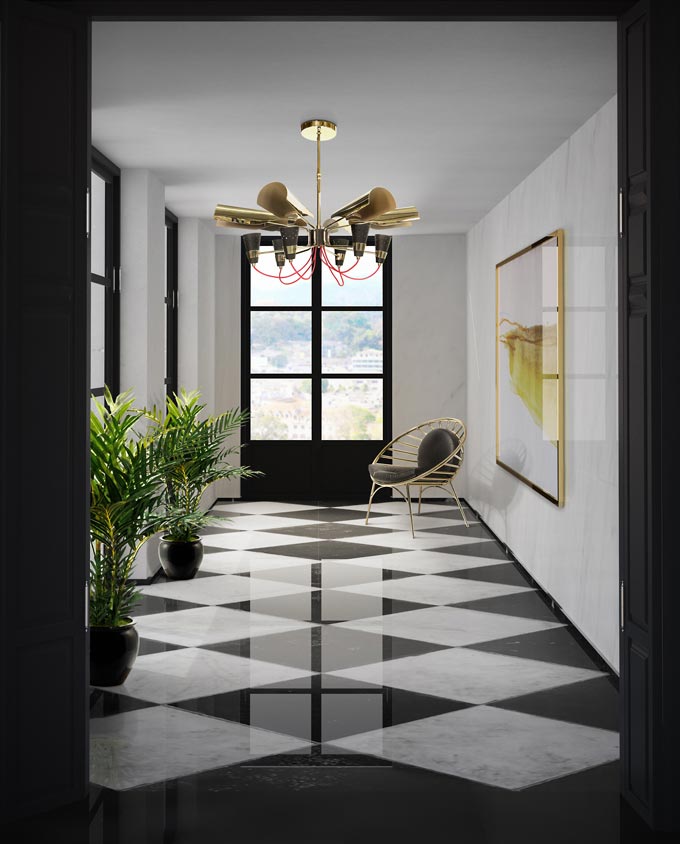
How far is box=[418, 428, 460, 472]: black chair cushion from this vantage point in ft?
25.1

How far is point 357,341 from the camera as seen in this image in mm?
9242

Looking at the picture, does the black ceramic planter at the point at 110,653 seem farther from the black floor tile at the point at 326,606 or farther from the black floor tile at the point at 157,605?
the black floor tile at the point at 326,606

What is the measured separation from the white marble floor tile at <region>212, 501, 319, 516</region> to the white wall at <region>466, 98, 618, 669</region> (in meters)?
2.94

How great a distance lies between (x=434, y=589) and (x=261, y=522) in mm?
2711

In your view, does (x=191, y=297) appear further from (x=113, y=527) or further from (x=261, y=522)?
(x=113, y=527)

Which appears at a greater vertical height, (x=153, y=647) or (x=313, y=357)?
(x=313, y=357)

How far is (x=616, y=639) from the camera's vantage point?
396 centimetres

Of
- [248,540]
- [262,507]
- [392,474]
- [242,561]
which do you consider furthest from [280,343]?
[242,561]

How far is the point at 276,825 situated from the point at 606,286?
2.75 metres

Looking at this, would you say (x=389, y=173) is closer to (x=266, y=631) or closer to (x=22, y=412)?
(x=266, y=631)

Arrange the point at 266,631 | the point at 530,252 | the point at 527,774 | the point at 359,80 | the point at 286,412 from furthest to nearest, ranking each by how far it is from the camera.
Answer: the point at 286,412
the point at 530,252
the point at 266,631
the point at 359,80
the point at 527,774

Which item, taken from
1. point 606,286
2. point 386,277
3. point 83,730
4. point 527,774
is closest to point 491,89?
point 606,286

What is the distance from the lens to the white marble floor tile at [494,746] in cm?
299

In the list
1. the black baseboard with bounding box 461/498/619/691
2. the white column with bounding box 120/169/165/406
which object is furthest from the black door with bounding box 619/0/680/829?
the white column with bounding box 120/169/165/406
